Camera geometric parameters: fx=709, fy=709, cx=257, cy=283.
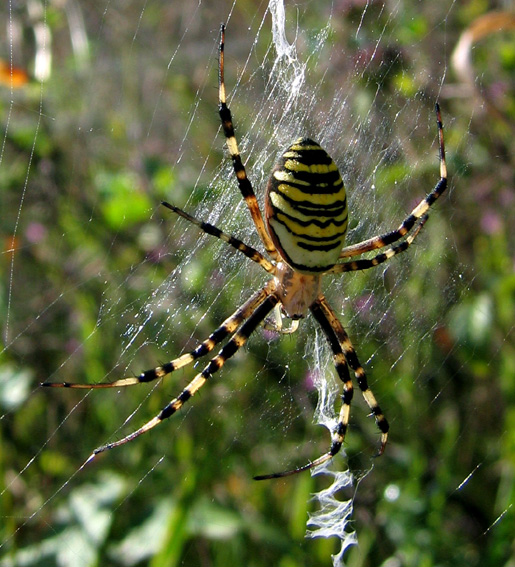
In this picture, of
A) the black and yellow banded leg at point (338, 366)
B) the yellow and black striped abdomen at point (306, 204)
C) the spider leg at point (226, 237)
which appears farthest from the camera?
the black and yellow banded leg at point (338, 366)

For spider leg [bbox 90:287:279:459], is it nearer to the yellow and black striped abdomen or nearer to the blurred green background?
the blurred green background

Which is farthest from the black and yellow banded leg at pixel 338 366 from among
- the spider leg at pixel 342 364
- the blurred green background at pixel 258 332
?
the blurred green background at pixel 258 332

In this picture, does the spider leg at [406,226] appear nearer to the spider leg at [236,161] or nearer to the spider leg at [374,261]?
the spider leg at [374,261]

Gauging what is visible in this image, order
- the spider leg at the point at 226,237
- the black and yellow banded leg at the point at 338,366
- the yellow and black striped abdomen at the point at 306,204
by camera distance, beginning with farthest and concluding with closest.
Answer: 1. the black and yellow banded leg at the point at 338,366
2. the spider leg at the point at 226,237
3. the yellow and black striped abdomen at the point at 306,204

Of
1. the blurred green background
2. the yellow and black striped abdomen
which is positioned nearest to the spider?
the yellow and black striped abdomen

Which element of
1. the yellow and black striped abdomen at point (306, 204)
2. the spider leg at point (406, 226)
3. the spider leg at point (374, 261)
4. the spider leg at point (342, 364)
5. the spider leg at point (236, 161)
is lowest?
the spider leg at point (342, 364)

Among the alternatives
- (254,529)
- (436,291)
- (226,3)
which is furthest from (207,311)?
(226,3)

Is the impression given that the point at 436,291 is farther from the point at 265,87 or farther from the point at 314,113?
the point at 265,87

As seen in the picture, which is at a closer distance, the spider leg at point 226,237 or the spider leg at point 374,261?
the spider leg at point 226,237
